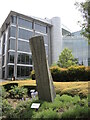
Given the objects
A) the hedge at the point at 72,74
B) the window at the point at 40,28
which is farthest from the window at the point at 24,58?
the hedge at the point at 72,74

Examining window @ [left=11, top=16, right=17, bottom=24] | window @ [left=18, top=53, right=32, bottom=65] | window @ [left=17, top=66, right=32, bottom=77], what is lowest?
window @ [left=17, top=66, right=32, bottom=77]

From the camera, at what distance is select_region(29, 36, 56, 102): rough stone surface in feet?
18.7

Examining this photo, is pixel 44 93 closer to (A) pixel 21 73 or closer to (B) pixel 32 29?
(A) pixel 21 73

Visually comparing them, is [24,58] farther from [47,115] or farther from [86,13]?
[47,115]

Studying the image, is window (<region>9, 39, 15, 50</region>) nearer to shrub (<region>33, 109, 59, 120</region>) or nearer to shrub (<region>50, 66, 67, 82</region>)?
shrub (<region>50, 66, 67, 82</region>)

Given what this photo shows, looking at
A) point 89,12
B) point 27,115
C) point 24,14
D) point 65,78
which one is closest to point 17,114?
point 27,115

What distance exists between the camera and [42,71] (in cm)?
582

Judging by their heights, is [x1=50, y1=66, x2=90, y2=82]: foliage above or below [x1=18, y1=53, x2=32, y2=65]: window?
below

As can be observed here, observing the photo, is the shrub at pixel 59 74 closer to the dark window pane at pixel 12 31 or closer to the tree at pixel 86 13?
the tree at pixel 86 13

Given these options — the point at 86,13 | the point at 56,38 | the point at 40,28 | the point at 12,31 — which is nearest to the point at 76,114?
the point at 86,13

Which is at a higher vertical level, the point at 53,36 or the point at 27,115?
the point at 53,36

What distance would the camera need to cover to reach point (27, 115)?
14.9 feet

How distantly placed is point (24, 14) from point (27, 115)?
27018 mm

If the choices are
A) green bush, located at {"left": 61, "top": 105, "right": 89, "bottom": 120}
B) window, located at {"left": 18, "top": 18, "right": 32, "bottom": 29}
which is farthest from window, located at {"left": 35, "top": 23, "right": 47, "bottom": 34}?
green bush, located at {"left": 61, "top": 105, "right": 89, "bottom": 120}
